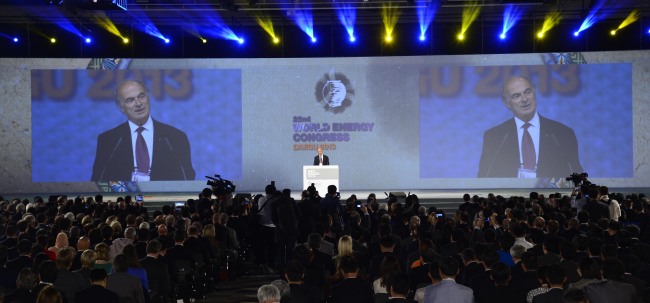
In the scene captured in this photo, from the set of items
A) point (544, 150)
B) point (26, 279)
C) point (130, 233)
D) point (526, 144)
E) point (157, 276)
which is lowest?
point (157, 276)

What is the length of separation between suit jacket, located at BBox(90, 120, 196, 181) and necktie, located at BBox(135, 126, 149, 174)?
0.53ft

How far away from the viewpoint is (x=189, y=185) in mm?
23734

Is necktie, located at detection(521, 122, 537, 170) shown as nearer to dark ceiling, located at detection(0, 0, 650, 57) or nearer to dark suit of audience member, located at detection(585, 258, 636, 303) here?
dark ceiling, located at detection(0, 0, 650, 57)

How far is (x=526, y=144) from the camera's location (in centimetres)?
2355

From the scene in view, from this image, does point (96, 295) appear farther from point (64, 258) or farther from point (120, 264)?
point (64, 258)

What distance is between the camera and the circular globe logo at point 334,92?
2380 cm

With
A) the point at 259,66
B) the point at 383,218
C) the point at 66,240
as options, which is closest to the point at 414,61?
the point at 259,66

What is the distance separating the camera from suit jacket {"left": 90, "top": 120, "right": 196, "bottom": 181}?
2358 cm

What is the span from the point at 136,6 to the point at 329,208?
10194 mm

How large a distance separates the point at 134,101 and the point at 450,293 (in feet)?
60.6

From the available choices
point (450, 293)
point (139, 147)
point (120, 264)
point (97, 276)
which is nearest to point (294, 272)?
point (450, 293)

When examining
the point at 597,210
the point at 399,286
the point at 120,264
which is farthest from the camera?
the point at 597,210

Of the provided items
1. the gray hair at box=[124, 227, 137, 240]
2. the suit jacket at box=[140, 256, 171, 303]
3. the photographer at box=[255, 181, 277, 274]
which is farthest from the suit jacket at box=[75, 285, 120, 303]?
the photographer at box=[255, 181, 277, 274]

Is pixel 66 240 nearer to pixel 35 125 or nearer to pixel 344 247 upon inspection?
pixel 344 247
